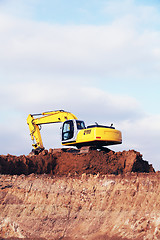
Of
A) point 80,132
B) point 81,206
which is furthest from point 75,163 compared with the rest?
point 81,206

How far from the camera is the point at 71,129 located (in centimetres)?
2161

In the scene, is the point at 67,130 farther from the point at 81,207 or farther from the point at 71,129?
the point at 81,207

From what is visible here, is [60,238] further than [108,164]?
No

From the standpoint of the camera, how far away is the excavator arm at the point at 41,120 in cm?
2345

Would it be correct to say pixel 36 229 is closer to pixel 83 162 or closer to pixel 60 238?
pixel 60 238

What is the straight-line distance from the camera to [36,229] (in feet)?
49.4

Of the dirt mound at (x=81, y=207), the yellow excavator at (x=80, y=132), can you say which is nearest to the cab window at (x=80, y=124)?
the yellow excavator at (x=80, y=132)

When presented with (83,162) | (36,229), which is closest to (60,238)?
(36,229)

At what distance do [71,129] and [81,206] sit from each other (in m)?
7.21

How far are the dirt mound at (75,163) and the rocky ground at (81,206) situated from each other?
269 cm

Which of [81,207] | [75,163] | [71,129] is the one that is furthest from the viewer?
[71,129]

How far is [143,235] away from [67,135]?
395 inches

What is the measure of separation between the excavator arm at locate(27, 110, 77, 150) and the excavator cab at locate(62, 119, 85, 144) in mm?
1393

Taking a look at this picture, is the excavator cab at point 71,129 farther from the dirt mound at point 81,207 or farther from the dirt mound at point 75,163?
the dirt mound at point 81,207
